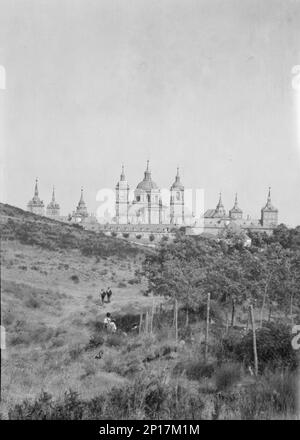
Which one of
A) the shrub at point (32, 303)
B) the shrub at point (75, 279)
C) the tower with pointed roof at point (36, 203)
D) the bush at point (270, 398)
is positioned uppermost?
the tower with pointed roof at point (36, 203)

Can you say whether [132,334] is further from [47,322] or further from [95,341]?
[47,322]

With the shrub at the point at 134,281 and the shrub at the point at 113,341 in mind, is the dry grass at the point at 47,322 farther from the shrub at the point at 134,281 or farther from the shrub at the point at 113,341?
the shrub at the point at 134,281

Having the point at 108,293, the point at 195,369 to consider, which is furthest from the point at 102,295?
the point at 195,369

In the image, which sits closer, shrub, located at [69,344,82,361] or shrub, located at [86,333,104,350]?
shrub, located at [69,344,82,361]

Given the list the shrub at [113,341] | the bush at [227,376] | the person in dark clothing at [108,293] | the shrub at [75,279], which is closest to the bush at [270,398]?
the bush at [227,376]

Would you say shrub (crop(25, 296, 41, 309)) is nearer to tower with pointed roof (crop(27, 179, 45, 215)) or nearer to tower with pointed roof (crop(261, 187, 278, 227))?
tower with pointed roof (crop(27, 179, 45, 215))

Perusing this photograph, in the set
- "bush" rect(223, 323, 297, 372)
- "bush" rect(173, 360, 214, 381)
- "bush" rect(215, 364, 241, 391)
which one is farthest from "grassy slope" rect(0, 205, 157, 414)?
"bush" rect(223, 323, 297, 372)
